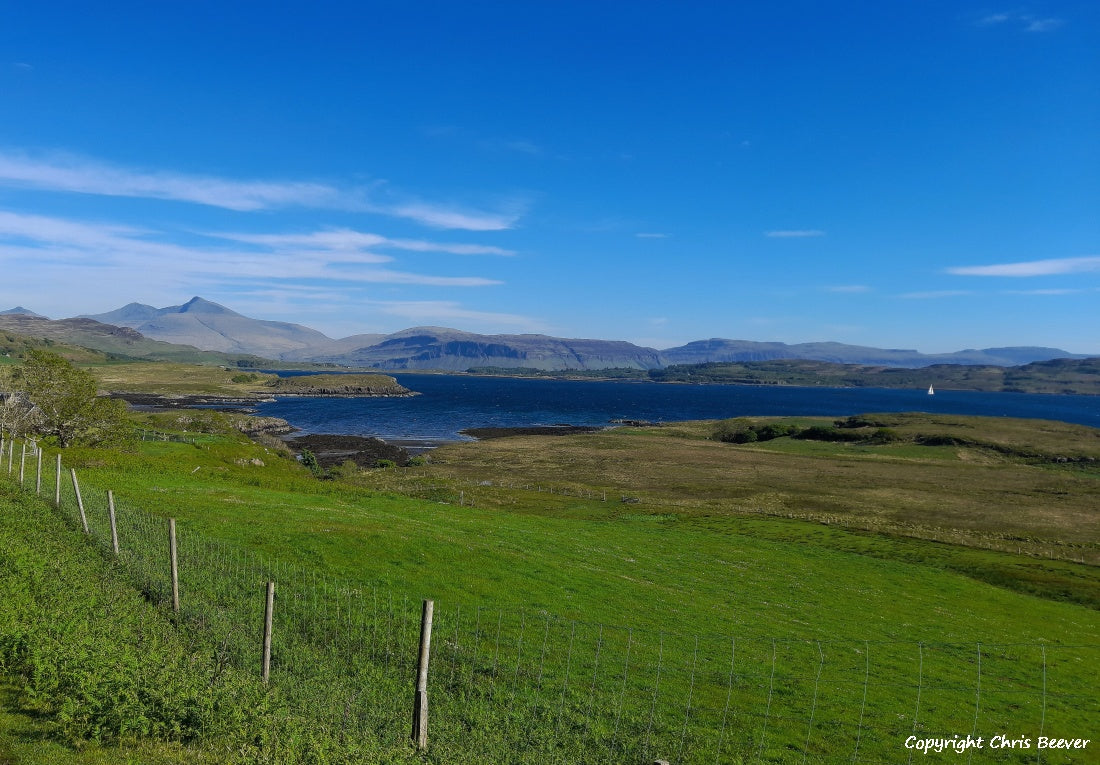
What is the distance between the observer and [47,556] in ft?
65.5

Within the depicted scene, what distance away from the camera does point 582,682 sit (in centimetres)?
1966

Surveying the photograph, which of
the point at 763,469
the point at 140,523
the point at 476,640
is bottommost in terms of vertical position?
the point at 763,469

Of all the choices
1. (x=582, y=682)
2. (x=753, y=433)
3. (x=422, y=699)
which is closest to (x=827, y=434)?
(x=753, y=433)

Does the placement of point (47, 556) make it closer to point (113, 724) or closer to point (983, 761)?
point (113, 724)

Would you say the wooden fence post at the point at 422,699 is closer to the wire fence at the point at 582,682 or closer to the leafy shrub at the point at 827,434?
the wire fence at the point at 582,682

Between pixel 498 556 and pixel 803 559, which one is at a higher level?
pixel 498 556

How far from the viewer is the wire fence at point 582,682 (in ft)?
51.2

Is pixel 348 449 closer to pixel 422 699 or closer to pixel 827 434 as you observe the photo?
pixel 827 434

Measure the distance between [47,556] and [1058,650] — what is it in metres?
44.0

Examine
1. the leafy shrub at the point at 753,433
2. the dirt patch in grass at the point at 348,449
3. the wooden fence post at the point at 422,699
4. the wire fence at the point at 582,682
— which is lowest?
the dirt patch in grass at the point at 348,449

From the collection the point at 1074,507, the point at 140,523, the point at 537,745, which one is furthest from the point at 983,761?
the point at 1074,507

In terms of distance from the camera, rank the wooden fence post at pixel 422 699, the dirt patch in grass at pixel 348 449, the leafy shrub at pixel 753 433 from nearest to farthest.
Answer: the wooden fence post at pixel 422 699 → the dirt patch in grass at pixel 348 449 → the leafy shrub at pixel 753 433

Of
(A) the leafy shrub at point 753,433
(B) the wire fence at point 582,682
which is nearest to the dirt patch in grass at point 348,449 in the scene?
(B) the wire fence at point 582,682

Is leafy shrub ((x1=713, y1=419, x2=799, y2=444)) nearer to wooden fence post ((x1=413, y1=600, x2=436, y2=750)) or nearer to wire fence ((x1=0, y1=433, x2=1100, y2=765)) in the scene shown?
wire fence ((x1=0, y1=433, x2=1100, y2=765))
